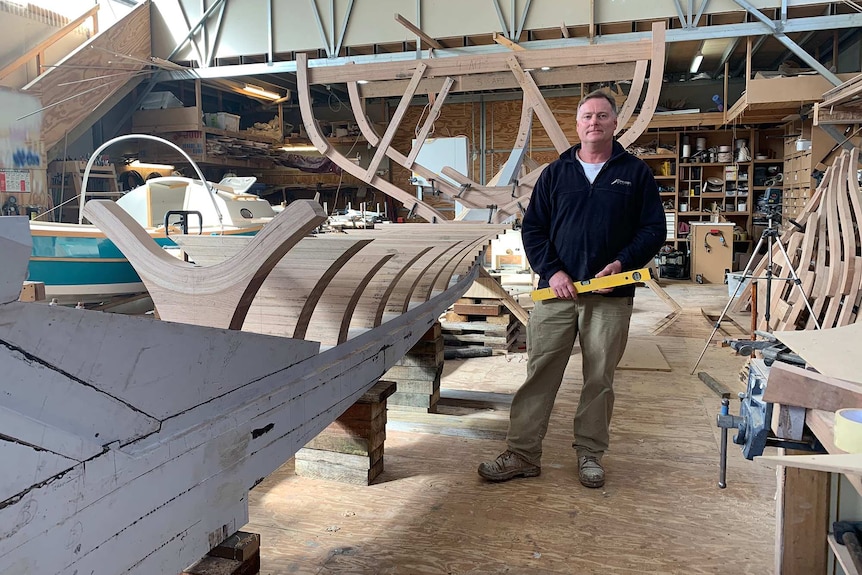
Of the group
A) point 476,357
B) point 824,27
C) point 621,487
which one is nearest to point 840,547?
point 621,487

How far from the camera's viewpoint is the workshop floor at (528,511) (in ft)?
6.31

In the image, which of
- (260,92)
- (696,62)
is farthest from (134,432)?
(260,92)

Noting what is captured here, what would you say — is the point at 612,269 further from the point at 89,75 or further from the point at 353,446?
the point at 89,75

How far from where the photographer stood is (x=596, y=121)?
2344 mm

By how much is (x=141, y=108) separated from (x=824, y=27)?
31.0 feet

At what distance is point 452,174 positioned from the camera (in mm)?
4297

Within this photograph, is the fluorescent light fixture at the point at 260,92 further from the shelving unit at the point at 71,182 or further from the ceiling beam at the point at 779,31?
the ceiling beam at the point at 779,31

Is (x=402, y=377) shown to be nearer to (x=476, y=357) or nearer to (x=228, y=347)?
(x=476, y=357)

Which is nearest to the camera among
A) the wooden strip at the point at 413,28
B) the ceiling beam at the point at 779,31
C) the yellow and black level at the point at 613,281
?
the yellow and black level at the point at 613,281

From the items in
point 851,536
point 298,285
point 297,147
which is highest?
point 297,147

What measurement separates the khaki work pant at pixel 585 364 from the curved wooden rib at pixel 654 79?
1098 millimetres

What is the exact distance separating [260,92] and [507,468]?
9755 millimetres

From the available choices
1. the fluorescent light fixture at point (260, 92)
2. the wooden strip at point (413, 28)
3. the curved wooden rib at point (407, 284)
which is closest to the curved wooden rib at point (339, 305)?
the curved wooden rib at point (407, 284)

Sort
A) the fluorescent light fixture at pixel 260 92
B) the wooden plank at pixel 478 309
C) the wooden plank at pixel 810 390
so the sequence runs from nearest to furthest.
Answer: the wooden plank at pixel 810 390 < the wooden plank at pixel 478 309 < the fluorescent light fixture at pixel 260 92
